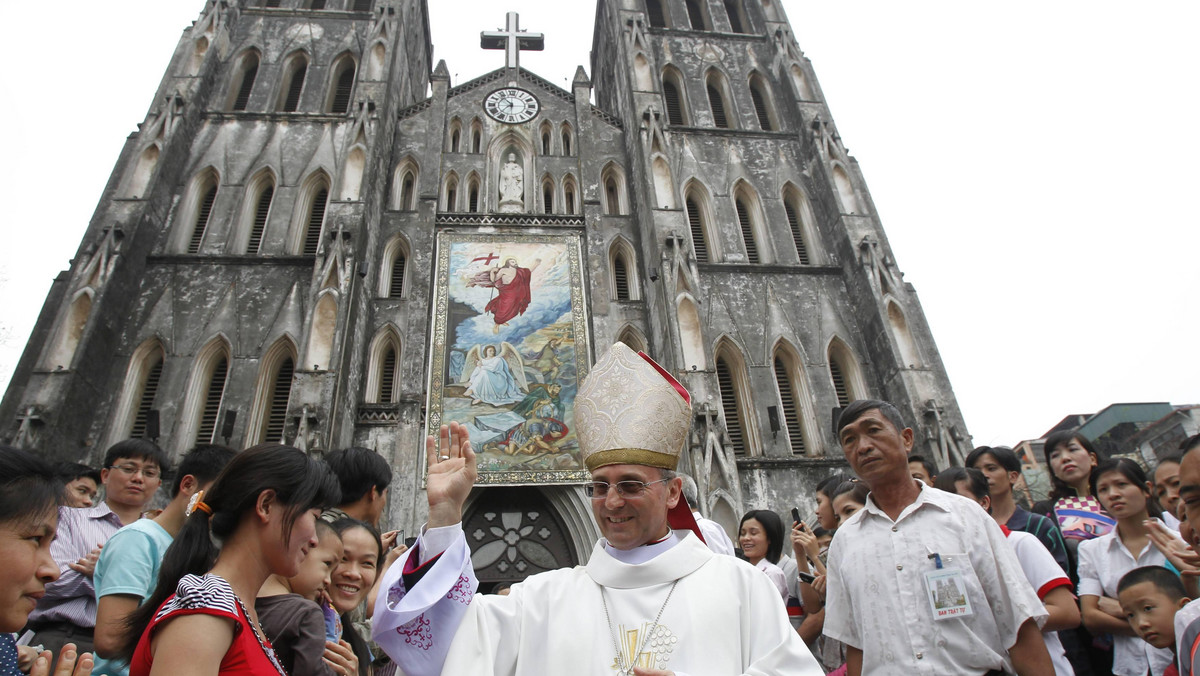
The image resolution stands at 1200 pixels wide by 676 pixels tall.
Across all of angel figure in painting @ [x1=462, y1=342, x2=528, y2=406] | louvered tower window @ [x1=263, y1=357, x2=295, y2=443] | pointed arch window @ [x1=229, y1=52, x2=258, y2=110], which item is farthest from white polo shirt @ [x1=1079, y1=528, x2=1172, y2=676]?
pointed arch window @ [x1=229, y1=52, x2=258, y2=110]

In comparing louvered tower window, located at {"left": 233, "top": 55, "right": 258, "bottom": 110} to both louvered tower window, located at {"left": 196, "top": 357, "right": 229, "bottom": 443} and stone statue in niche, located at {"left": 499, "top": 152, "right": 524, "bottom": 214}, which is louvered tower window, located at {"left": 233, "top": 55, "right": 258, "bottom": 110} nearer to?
stone statue in niche, located at {"left": 499, "top": 152, "right": 524, "bottom": 214}

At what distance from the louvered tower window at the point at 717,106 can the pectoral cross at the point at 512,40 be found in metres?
5.52

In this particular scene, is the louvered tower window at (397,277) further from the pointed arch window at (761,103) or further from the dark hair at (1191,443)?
the dark hair at (1191,443)

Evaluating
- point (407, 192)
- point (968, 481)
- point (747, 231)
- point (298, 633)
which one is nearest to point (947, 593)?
point (968, 481)

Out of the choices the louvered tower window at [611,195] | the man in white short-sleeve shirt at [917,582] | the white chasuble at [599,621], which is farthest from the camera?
the louvered tower window at [611,195]

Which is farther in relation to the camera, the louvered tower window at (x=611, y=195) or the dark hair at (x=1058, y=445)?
the louvered tower window at (x=611, y=195)

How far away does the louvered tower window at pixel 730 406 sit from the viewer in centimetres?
1310

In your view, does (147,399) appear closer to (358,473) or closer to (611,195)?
(611,195)

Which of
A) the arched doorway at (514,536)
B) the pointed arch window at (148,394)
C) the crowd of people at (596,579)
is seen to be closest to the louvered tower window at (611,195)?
the arched doorway at (514,536)

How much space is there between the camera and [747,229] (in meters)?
16.2

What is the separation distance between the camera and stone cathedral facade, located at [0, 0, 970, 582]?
39.9 ft

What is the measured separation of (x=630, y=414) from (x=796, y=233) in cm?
1454

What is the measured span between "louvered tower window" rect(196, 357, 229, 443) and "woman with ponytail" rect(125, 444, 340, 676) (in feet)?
35.7

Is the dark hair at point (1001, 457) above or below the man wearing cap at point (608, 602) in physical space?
above
